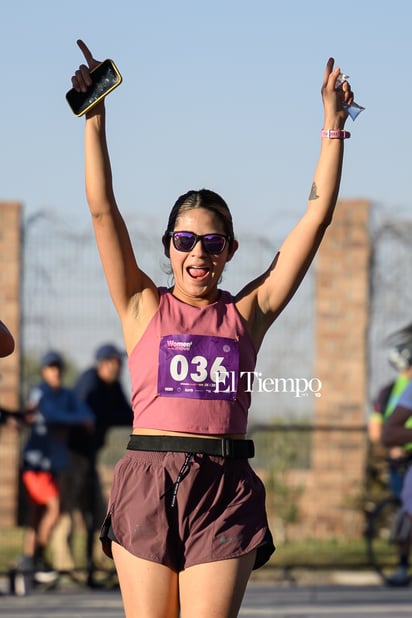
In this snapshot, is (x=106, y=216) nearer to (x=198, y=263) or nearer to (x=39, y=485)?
(x=198, y=263)

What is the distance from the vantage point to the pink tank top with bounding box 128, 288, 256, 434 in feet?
15.7

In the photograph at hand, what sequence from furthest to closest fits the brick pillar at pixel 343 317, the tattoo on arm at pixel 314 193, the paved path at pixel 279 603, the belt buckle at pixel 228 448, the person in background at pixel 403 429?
the brick pillar at pixel 343 317 → the person in background at pixel 403 429 → the paved path at pixel 279 603 → the tattoo on arm at pixel 314 193 → the belt buckle at pixel 228 448

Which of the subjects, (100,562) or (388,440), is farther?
(100,562)

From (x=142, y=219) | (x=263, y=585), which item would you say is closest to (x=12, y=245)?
(x=142, y=219)

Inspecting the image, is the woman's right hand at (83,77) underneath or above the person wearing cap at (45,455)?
above

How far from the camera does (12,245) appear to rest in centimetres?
1383

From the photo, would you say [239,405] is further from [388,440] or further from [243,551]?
[388,440]

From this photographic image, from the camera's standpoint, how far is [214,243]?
4949 mm

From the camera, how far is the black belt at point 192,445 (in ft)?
15.6

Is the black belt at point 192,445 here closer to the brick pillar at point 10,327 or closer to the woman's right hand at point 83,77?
the woman's right hand at point 83,77

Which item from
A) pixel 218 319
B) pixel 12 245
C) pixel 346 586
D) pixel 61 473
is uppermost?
pixel 12 245

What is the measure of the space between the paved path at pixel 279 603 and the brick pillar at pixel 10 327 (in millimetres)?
2268

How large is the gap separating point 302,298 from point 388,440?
368 centimetres

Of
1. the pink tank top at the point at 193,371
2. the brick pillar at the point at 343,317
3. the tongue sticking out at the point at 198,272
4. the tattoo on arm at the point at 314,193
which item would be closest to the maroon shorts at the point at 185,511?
the pink tank top at the point at 193,371
